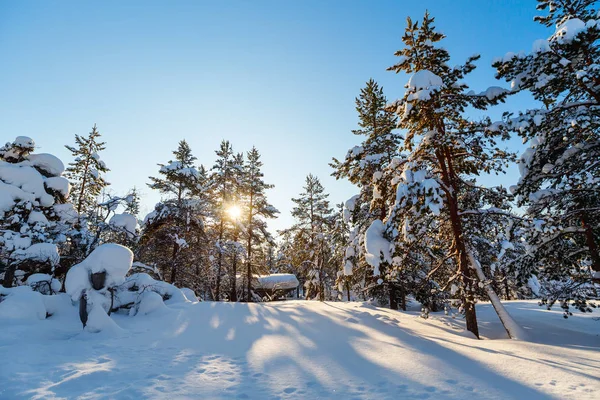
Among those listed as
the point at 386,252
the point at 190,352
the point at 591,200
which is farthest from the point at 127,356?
the point at 591,200

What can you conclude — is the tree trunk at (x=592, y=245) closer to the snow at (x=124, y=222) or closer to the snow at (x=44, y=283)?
the snow at (x=124, y=222)

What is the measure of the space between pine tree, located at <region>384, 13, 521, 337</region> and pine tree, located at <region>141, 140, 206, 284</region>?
42.0 ft

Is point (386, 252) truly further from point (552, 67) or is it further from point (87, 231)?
point (87, 231)

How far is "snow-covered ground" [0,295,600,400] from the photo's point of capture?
13.2 feet

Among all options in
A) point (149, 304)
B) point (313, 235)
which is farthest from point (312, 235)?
point (149, 304)

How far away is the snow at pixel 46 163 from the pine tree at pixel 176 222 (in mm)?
5058

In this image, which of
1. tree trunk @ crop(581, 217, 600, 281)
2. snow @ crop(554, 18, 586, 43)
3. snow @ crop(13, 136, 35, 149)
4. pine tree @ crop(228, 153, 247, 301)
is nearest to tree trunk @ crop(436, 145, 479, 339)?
tree trunk @ crop(581, 217, 600, 281)

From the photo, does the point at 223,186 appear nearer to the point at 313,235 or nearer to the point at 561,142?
the point at 313,235

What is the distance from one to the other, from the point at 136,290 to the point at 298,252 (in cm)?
1645

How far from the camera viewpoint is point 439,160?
9.94 m

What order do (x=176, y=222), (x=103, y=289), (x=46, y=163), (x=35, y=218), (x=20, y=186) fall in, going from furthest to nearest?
(x=176, y=222)
(x=46, y=163)
(x=20, y=186)
(x=35, y=218)
(x=103, y=289)

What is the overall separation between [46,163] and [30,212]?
3404 millimetres

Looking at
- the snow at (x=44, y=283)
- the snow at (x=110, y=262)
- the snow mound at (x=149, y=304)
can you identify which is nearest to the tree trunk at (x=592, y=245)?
the snow mound at (x=149, y=304)

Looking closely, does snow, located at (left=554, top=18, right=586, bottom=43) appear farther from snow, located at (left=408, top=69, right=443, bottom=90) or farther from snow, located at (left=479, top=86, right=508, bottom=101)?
snow, located at (left=408, top=69, right=443, bottom=90)
